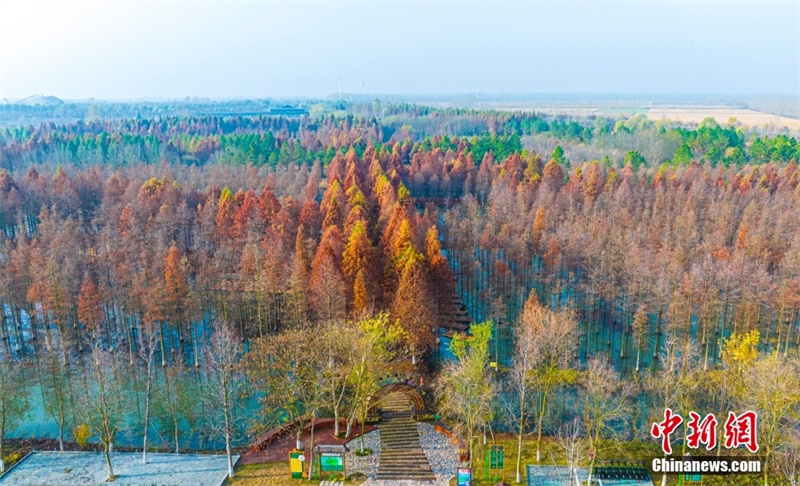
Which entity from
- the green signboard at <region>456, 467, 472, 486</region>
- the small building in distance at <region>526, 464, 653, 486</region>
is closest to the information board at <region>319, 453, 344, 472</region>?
the green signboard at <region>456, 467, 472, 486</region>

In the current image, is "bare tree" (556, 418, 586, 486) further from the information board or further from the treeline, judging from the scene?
the treeline

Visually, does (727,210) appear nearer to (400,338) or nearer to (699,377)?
(699,377)

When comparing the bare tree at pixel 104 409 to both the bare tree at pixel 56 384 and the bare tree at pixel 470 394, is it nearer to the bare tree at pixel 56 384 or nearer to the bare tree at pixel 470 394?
the bare tree at pixel 56 384

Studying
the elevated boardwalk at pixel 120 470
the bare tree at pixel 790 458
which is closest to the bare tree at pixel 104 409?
the elevated boardwalk at pixel 120 470

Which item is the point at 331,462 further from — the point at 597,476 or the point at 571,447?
the point at 597,476

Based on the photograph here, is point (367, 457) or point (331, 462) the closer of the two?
point (331, 462)

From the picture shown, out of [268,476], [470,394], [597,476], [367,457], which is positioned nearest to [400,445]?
[367,457]

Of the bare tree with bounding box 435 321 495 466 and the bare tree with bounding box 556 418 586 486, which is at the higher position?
the bare tree with bounding box 435 321 495 466
